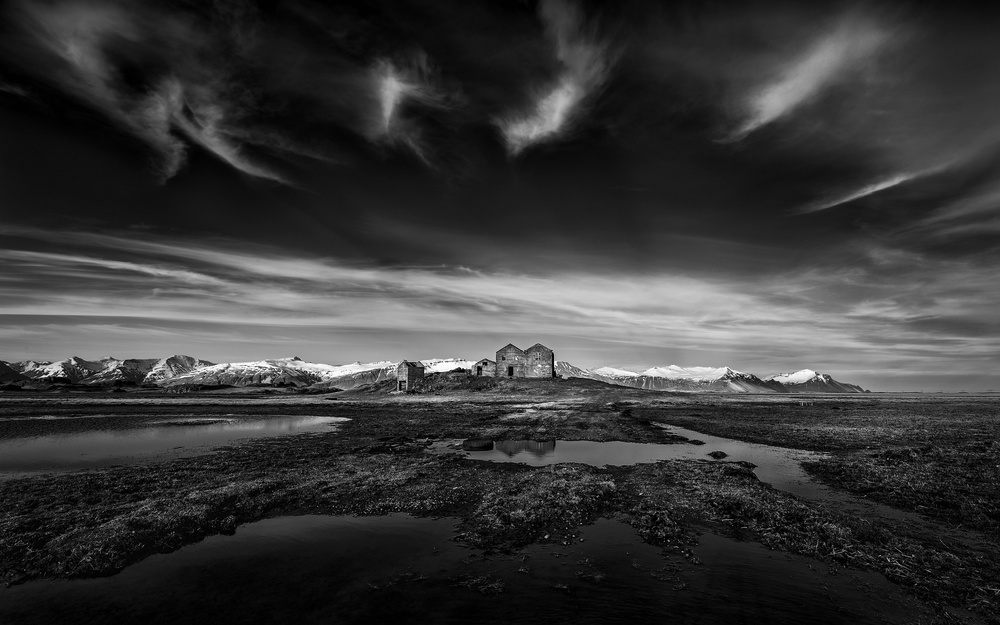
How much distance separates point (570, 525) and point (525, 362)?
110128 mm

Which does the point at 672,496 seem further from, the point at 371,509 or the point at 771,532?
the point at 371,509

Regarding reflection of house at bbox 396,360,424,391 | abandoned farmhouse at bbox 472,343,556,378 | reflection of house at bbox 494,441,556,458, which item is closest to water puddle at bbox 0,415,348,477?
reflection of house at bbox 494,441,556,458

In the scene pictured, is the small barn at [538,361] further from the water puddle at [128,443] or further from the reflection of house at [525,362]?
the water puddle at [128,443]

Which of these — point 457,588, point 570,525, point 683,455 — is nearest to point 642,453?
point 683,455

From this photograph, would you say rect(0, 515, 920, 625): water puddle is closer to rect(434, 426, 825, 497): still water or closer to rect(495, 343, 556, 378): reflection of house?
rect(434, 426, 825, 497): still water

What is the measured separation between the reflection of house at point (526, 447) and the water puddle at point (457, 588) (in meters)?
17.4

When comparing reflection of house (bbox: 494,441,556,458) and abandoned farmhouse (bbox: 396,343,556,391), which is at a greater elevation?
abandoned farmhouse (bbox: 396,343,556,391)

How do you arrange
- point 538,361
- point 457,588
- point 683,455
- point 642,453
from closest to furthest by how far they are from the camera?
point 457,588 → point 683,455 → point 642,453 → point 538,361

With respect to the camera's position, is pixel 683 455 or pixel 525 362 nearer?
pixel 683 455

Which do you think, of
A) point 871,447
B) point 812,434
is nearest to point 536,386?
point 812,434

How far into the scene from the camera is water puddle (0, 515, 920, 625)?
32.0ft

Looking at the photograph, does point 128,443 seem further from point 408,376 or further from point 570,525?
point 408,376

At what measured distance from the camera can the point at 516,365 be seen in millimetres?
125938

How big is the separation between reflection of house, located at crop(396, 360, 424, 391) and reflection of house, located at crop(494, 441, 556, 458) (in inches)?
3617
